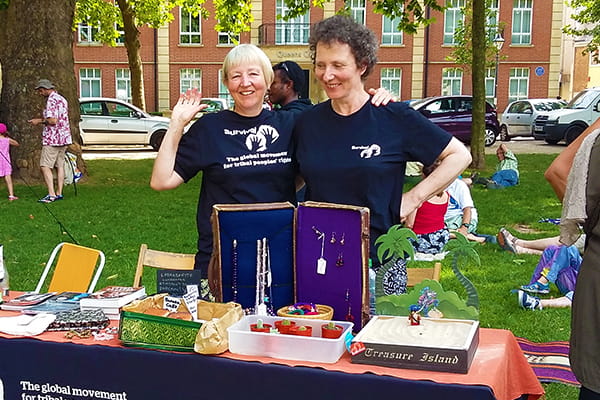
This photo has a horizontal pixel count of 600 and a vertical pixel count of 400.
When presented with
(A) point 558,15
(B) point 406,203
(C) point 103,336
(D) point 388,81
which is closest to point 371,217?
(B) point 406,203

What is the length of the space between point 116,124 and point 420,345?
18.4m

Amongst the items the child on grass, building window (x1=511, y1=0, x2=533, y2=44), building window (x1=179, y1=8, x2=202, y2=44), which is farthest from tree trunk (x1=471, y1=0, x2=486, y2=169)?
building window (x1=511, y1=0, x2=533, y2=44)

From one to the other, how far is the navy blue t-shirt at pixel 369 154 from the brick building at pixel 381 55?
2959cm

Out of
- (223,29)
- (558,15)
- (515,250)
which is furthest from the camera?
(558,15)

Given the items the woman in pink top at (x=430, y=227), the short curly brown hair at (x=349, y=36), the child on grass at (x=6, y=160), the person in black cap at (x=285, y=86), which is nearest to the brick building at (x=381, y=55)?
the child on grass at (x=6, y=160)

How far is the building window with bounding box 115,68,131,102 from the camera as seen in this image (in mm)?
32750

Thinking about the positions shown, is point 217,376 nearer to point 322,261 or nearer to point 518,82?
point 322,261

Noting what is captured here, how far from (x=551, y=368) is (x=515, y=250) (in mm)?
3193

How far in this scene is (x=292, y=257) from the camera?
2834 mm

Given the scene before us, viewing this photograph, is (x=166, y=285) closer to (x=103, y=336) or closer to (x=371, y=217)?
(x=103, y=336)

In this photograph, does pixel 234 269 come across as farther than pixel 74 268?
No

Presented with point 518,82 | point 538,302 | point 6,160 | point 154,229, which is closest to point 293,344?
point 538,302

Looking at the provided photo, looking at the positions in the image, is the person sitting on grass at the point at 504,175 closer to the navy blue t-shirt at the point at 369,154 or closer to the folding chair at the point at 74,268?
the folding chair at the point at 74,268

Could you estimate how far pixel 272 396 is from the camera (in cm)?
241
